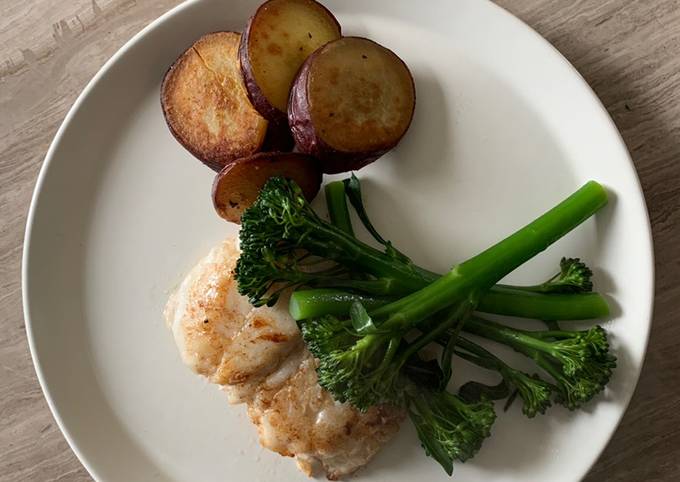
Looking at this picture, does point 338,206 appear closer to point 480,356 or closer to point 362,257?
point 362,257

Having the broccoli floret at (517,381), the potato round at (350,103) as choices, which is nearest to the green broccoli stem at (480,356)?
the broccoli floret at (517,381)

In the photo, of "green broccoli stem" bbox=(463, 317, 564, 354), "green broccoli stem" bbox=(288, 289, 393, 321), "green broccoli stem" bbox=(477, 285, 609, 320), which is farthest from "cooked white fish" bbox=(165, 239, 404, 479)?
"green broccoli stem" bbox=(477, 285, 609, 320)

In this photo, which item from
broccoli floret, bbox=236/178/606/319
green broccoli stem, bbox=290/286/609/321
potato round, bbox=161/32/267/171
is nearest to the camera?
broccoli floret, bbox=236/178/606/319

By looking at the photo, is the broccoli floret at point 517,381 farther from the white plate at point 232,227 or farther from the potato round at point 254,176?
the potato round at point 254,176

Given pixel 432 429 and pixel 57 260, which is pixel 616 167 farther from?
pixel 57 260

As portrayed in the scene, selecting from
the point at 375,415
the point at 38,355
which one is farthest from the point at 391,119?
the point at 38,355

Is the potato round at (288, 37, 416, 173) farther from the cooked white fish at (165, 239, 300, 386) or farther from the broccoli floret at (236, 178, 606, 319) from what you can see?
the cooked white fish at (165, 239, 300, 386)
